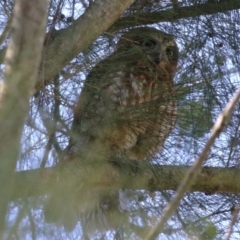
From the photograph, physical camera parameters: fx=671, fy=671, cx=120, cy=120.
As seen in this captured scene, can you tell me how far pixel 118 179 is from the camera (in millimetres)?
2031

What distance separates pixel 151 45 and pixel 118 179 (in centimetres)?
78

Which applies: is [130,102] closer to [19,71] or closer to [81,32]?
[81,32]

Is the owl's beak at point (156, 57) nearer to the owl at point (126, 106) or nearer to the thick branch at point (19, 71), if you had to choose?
the owl at point (126, 106)

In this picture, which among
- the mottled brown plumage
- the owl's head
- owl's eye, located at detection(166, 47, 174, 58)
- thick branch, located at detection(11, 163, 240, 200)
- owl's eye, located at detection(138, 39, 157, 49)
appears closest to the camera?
thick branch, located at detection(11, 163, 240, 200)

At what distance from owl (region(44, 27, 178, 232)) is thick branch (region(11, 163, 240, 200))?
0.16 ft

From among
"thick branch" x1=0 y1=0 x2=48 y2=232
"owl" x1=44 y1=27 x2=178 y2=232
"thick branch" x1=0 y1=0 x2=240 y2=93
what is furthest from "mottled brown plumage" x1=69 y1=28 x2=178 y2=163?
"thick branch" x1=0 y1=0 x2=48 y2=232

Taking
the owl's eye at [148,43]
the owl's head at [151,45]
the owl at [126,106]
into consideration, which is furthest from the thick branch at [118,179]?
the owl's eye at [148,43]

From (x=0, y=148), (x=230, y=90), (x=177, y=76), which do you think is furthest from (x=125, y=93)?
(x=0, y=148)

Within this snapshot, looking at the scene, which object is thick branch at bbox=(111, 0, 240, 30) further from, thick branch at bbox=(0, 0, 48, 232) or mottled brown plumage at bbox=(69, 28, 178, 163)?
thick branch at bbox=(0, 0, 48, 232)

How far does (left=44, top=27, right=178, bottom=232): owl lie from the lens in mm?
2016

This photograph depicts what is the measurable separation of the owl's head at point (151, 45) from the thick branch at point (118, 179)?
438 mm

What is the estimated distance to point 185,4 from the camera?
2.43 meters

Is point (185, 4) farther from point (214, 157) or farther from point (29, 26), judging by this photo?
point (29, 26)

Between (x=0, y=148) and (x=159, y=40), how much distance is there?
152cm
